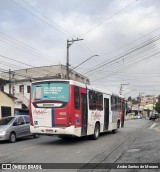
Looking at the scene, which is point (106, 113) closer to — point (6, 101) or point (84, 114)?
point (84, 114)

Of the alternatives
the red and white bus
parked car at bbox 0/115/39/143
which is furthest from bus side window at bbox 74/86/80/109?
parked car at bbox 0/115/39/143

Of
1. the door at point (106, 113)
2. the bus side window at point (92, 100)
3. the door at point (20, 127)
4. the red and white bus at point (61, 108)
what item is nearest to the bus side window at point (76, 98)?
the red and white bus at point (61, 108)

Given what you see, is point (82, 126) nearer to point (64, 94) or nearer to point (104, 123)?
point (64, 94)

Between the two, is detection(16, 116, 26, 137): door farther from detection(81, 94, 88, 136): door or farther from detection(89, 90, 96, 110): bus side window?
detection(89, 90, 96, 110): bus side window

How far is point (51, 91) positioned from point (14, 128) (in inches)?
169

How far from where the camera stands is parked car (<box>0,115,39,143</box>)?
1836cm

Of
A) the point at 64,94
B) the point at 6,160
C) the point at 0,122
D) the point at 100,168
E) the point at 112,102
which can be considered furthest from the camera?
the point at 112,102

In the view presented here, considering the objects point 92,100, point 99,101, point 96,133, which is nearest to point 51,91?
point 92,100

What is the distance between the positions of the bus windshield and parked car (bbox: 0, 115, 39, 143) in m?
2.88

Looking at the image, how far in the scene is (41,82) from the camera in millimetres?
16781

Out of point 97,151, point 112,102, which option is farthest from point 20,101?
point 97,151

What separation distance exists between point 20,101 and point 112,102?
107ft

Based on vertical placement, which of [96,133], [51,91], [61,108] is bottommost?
[96,133]

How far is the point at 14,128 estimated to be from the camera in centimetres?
1934
